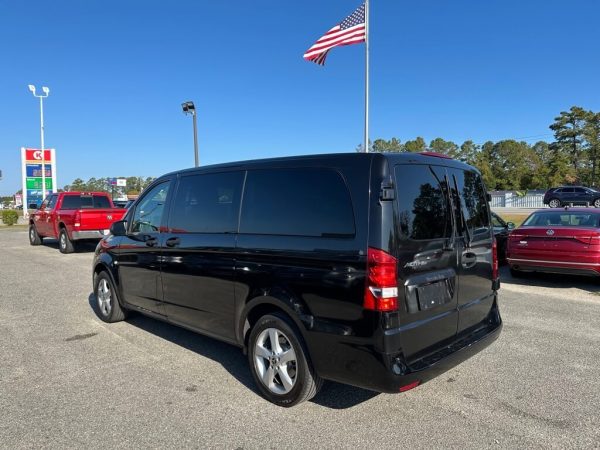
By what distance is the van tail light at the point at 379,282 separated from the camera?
3.08 meters

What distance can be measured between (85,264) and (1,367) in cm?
765

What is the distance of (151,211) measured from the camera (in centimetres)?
528

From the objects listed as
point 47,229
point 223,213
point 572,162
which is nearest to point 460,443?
point 223,213

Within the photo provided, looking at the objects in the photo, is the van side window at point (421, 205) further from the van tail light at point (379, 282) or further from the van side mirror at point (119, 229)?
the van side mirror at point (119, 229)

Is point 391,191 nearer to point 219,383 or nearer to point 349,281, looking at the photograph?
point 349,281

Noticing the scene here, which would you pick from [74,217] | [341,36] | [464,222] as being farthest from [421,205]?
[341,36]

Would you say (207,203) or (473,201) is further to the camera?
(207,203)

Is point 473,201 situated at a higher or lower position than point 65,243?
higher

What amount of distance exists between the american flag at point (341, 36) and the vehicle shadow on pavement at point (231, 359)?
11232mm

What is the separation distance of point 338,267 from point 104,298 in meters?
4.23

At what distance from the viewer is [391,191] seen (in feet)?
10.5

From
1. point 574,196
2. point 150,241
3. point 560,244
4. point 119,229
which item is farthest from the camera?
point 574,196

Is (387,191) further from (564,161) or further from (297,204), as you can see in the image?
(564,161)

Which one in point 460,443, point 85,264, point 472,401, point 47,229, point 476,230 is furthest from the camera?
point 47,229
